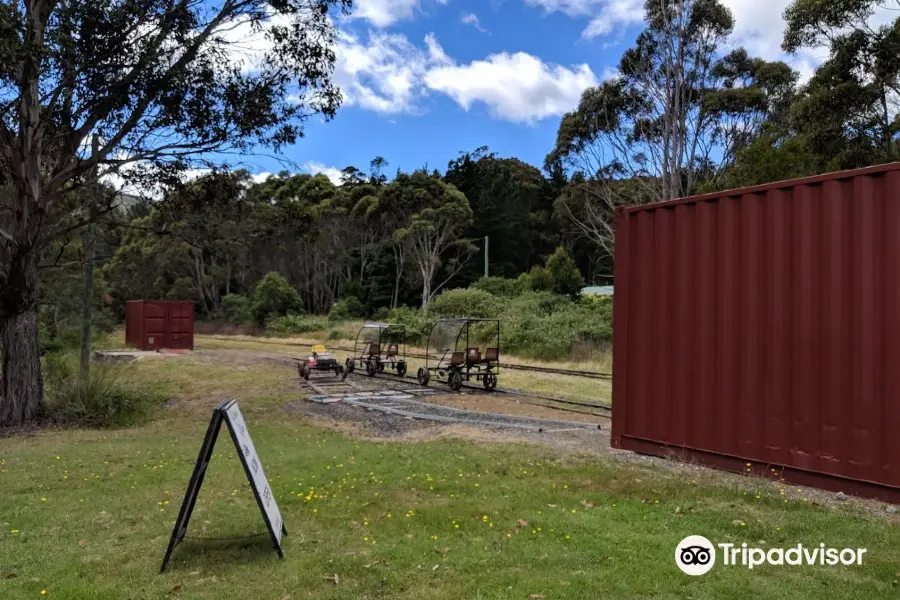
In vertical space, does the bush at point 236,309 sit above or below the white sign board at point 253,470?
above

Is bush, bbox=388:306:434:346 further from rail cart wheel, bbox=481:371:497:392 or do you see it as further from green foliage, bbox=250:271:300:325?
rail cart wheel, bbox=481:371:497:392

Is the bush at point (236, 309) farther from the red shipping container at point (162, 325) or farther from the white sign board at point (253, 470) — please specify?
the white sign board at point (253, 470)

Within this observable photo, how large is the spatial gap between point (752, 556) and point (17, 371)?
12.5 m

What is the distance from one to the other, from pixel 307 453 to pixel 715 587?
5.56 metres

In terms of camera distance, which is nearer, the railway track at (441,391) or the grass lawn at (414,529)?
the grass lawn at (414,529)

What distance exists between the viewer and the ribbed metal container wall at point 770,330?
568 cm

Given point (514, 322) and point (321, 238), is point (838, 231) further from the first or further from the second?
point (321, 238)

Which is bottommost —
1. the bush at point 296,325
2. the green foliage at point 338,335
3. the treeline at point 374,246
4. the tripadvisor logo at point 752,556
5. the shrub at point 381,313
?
the tripadvisor logo at point 752,556

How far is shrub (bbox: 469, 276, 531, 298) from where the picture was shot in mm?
41469

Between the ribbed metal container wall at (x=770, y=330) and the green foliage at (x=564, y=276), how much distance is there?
108ft

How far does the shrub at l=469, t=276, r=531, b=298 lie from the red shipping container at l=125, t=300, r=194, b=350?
17832 mm

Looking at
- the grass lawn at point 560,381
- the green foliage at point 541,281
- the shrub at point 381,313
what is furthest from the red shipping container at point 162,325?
the green foliage at point 541,281

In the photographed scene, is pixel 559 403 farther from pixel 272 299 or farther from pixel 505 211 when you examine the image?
pixel 505 211

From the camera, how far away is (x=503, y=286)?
4219 cm
